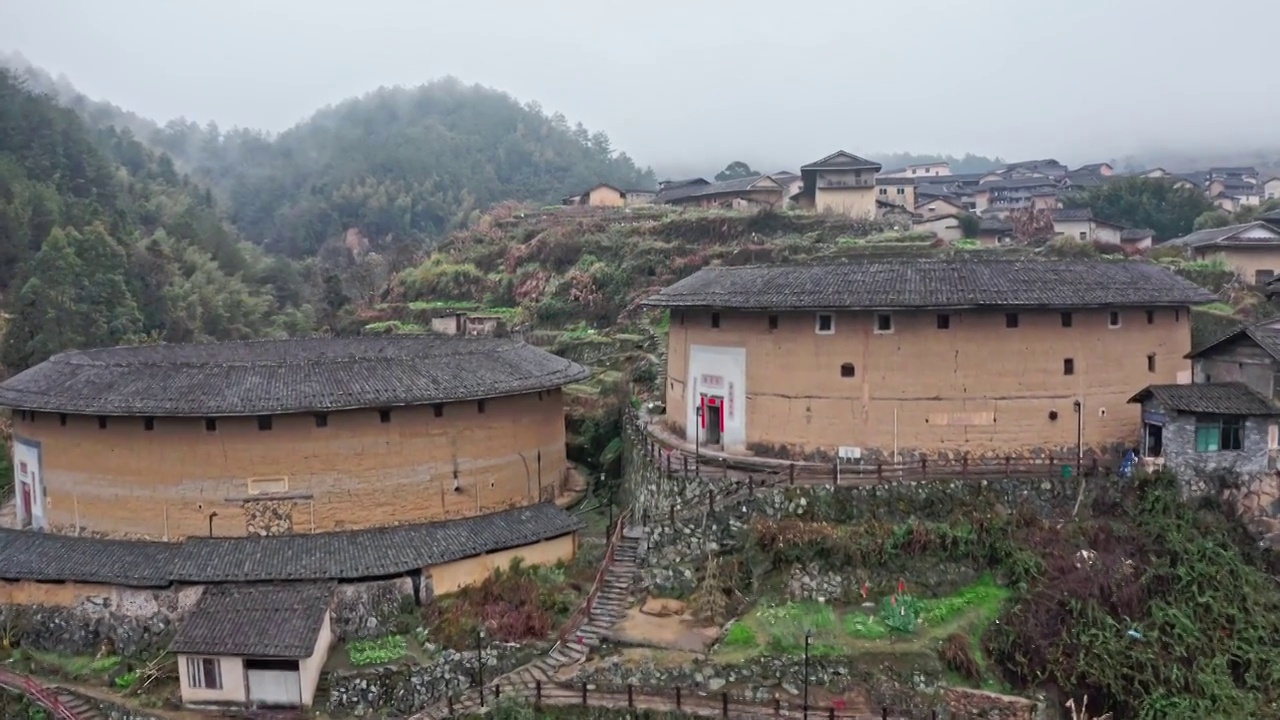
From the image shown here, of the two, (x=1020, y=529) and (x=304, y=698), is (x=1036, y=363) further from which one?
(x=304, y=698)

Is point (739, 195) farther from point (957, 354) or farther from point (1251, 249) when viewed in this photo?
point (957, 354)

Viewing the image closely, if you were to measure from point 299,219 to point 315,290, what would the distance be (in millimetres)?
44130

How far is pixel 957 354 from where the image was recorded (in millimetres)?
22203

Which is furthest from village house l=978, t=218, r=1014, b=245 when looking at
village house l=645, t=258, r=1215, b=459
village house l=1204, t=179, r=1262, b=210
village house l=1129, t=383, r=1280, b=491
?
village house l=1129, t=383, r=1280, b=491

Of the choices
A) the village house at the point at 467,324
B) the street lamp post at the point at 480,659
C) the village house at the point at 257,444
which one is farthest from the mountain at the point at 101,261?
the street lamp post at the point at 480,659

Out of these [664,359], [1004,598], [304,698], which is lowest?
[304,698]

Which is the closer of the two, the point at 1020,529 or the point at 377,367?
the point at 1020,529

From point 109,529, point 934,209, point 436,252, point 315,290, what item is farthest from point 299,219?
point 109,529

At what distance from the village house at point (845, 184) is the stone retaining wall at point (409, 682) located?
44757mm

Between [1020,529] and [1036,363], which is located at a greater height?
[1036,363]

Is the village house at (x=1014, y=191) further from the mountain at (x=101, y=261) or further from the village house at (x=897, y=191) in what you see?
the mountain at (x=101, y=261)

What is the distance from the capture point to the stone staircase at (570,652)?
1747 centimetres

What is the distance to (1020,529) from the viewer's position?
64.6ft

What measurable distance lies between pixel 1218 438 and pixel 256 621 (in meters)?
21.2
